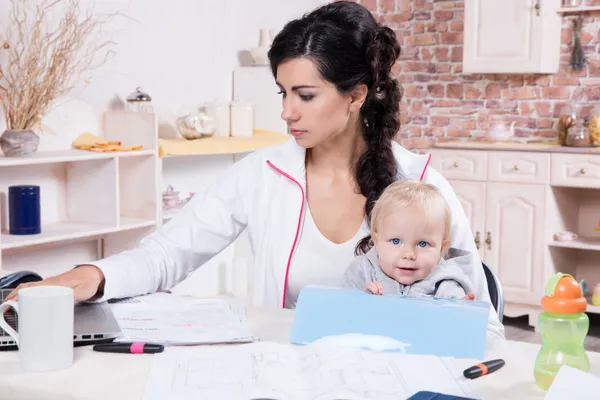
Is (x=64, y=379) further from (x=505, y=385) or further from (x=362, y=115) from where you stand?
(x=362, y=115)

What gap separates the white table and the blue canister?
2058 millimetres

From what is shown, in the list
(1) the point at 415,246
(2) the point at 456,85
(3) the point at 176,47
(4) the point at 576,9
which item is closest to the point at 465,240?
(1) the point at 415,246

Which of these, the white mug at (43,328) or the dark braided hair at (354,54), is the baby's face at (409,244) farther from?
the white mug at (43,328)

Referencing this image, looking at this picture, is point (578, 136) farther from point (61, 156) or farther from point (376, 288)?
point (376, 288)

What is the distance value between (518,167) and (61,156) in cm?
263

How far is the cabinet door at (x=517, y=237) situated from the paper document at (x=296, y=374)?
3.51m

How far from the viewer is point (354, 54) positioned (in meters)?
2.05

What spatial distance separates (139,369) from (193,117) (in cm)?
288

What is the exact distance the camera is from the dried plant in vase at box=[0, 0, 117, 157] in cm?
329

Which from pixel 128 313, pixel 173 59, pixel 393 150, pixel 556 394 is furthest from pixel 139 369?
pixel 173 59

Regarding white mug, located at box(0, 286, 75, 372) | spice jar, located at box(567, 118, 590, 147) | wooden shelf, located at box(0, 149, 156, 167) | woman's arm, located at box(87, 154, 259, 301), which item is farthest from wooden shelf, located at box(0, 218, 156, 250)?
spice jar, located at box(567, 118, 590, 147)

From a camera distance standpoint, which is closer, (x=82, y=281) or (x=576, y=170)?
(x=82, y=281)

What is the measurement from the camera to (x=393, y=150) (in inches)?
84.9

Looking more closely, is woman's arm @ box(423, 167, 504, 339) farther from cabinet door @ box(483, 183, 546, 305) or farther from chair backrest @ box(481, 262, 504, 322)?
cabinet door @ box(483, 183, 546, 305)
